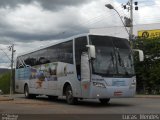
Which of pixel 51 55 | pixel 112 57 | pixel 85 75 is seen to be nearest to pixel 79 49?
pixel 85 75

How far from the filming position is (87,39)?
2066cm

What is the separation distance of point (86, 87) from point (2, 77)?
116 feet

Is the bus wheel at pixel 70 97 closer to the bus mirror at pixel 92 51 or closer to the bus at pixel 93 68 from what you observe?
the bus at pixel 93 68

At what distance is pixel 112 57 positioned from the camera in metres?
20.6

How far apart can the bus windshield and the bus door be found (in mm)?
420

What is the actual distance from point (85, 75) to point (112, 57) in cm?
156

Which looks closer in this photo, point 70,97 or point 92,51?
point 92,51

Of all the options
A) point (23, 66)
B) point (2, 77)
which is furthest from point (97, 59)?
point (2, 77)

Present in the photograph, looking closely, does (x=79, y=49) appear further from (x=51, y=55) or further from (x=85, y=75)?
(x=51, y=55)

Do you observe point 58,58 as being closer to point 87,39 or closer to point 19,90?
point 87,39

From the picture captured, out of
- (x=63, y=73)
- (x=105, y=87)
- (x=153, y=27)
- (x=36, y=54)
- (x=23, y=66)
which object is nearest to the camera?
(x=105, y=87)

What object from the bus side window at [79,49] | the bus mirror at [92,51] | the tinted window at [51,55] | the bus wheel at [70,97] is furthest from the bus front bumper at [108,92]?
the tinted window at [51,55]

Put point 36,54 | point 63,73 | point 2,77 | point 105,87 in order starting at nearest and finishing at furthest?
point 105,87 → point 63,73 → point 36,54 → point 2,77

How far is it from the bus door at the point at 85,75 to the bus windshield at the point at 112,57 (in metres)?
0.42
